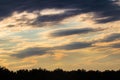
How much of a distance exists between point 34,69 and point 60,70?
8.67 m
